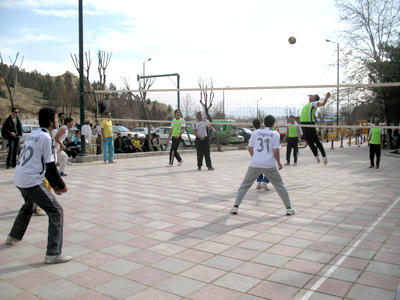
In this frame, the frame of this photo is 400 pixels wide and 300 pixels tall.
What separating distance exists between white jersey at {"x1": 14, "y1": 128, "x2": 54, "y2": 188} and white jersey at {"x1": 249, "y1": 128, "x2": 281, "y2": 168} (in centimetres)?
333

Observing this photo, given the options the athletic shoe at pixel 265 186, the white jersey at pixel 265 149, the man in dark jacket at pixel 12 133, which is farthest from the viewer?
the man in dark jacket at pixel 12 133

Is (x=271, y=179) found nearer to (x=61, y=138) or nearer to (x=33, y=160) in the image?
(x=33, y=160)

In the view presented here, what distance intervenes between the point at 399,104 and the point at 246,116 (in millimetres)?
19995

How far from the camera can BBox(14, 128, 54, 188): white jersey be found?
4.10 metres

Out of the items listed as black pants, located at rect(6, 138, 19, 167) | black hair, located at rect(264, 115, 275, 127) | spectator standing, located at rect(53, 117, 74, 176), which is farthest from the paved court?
black pants, located at rect(6, 138, 19, 167)

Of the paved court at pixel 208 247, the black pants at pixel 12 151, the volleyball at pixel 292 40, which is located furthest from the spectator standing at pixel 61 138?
the volleyball at pixel 292 40

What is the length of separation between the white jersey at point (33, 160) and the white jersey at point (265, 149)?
3.33 meters

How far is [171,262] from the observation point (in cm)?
410

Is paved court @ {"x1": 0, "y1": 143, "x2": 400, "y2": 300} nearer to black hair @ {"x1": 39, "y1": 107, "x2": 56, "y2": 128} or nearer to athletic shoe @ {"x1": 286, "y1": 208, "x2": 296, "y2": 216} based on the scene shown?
athletic shoe @ {"x1": 286, "y1": 208, "x2": 296, "y2": 216}

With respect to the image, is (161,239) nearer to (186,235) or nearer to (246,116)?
(186,235)

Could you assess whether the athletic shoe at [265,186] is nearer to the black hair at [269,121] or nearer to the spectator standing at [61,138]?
the black hair at [269,121]

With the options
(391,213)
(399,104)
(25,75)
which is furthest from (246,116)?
(25,75)

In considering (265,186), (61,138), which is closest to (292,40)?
(265,186)

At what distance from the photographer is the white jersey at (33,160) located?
410 centimetres
